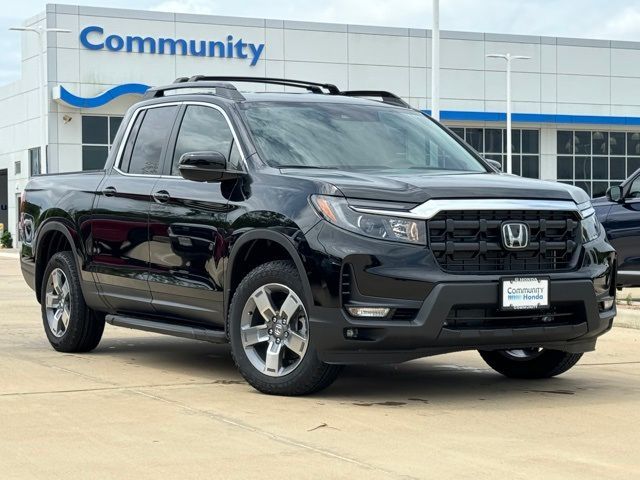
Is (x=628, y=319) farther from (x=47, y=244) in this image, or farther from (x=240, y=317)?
(x=240, y=317)

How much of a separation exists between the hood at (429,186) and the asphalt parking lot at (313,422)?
47.6 inches

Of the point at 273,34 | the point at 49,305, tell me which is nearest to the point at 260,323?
the point at 49,305

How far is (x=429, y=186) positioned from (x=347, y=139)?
1338mm

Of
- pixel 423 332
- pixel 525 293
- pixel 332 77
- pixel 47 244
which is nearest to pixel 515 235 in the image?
pixel 525 293

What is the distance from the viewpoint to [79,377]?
875 cm

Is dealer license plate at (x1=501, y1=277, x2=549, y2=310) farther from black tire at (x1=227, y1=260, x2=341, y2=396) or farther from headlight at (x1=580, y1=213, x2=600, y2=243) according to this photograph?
black tire at (x1=227, y1=260, x2=341, y2=396)

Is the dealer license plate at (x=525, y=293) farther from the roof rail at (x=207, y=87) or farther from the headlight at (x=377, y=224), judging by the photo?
the roof rail at (x=207, y=87)

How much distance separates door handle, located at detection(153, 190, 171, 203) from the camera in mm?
8867

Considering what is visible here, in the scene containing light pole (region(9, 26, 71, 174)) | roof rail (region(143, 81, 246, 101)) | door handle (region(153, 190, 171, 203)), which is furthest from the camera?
light pole (region(9, 26, 71, 174))

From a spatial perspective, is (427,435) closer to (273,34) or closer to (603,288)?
(603,288)

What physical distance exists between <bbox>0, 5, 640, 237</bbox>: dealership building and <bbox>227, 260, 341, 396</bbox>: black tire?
44.8m

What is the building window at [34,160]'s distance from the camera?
187 ft

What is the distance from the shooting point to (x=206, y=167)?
8.26m

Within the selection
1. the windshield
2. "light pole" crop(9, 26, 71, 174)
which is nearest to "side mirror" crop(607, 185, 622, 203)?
the windshield
